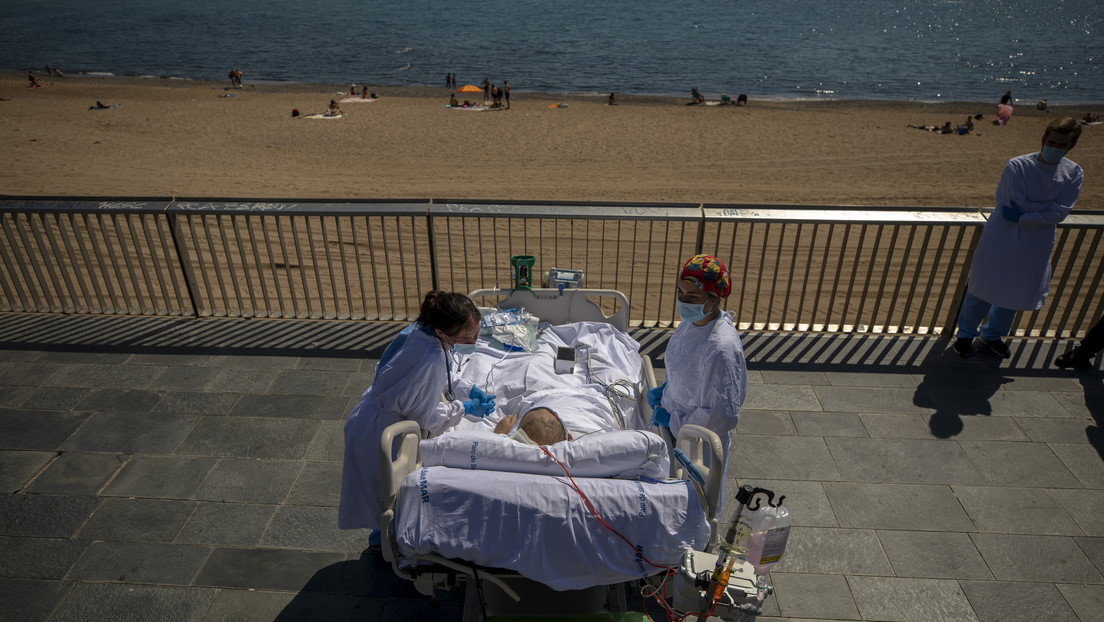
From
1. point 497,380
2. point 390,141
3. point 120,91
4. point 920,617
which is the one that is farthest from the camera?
point 120,91

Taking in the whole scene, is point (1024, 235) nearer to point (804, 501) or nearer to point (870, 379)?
point (870, 379)

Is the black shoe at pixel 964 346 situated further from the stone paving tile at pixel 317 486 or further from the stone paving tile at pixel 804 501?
the stone paving tile at pixel 317 486

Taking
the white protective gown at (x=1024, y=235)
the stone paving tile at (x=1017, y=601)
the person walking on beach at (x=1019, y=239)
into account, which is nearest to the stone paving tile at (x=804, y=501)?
the stone paving tile at (x=1017, y=601)

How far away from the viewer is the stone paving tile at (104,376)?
5578 millimetres

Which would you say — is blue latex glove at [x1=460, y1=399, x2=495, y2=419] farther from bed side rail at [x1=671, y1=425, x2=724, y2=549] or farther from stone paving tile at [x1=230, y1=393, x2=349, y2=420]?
stone paving tile at [x1=230, y1=393, x2=349, y2=420]

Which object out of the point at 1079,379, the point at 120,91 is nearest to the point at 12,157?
the point at 120,91

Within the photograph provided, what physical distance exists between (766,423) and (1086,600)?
85.4 inches

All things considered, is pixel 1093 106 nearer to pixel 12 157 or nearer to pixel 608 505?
pixel 608 505

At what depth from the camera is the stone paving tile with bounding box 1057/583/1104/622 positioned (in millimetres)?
3643

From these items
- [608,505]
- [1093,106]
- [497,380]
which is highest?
[608,505]

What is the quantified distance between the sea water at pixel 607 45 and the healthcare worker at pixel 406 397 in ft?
112

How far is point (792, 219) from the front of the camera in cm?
593

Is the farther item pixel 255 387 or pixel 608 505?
pixel 255 387

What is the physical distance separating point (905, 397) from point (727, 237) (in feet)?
22.6
